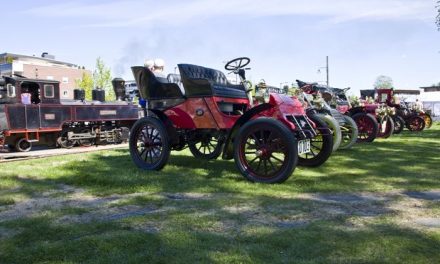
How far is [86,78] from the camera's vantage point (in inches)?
1857

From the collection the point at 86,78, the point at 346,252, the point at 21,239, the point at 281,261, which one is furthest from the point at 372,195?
the point at 86,78

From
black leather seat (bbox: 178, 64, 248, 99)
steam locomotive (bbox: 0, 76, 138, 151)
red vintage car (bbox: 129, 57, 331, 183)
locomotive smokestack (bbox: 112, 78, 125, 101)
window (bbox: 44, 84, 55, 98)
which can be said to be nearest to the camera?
red vintage car (bbox: 129, 57, 331, 183)

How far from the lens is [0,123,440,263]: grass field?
3.16m

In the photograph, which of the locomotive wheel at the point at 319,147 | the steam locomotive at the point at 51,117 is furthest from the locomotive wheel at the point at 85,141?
the locomotive wheel at the point at 319,147

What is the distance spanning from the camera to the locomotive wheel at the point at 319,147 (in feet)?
23.0

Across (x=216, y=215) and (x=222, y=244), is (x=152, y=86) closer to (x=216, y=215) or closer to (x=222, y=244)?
(x=216, y=215)

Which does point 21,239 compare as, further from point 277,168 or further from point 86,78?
point 86,78

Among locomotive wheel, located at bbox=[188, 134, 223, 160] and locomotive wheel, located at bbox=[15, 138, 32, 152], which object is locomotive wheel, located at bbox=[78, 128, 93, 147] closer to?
locomotive wheel, located at bbox=[15, 138, 32, 152]

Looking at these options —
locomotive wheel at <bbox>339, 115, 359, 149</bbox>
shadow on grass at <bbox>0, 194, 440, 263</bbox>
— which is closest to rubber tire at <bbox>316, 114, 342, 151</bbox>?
locomotive wheel at <bbox>339, 115, 359, 149</bbox>

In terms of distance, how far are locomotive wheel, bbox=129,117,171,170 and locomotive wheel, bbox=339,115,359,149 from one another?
4535mm

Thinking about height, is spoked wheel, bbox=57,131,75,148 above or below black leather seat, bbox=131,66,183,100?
below

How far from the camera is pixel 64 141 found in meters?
14.2

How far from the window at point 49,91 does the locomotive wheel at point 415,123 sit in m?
13.6

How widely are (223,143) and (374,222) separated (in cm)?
318
